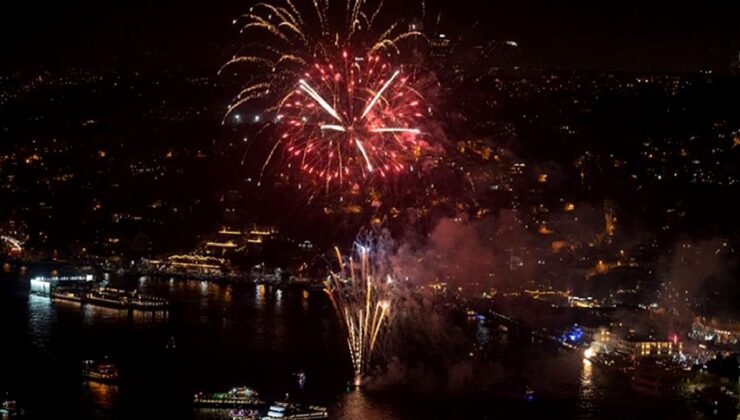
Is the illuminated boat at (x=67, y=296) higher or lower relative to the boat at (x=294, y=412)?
higher

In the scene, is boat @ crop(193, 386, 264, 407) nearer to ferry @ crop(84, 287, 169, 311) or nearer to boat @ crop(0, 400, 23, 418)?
boat @ crop(0, 400, 23, 418)

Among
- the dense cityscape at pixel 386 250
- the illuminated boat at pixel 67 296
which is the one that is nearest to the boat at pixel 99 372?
the dense cityscape at pixel 386 250

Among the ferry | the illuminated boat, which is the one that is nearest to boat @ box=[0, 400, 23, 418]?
the ferry

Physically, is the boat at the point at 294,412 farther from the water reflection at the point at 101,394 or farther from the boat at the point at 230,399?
the water reflection at the point at 101,394

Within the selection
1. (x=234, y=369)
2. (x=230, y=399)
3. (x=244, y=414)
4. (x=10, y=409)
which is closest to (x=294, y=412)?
(x=244, y=414)

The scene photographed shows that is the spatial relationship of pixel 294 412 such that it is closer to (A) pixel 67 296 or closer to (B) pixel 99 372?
(B) pixel 99 372

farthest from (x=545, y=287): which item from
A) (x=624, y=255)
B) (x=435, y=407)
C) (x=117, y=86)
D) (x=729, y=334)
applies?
(x=117, y=86)
